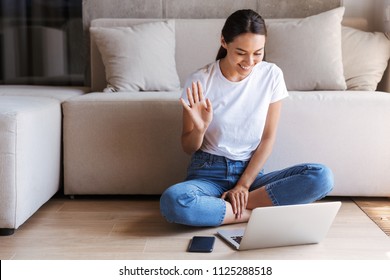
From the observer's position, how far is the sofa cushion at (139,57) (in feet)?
10.9

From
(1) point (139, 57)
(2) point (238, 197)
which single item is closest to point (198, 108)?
(2) point (238, 197)

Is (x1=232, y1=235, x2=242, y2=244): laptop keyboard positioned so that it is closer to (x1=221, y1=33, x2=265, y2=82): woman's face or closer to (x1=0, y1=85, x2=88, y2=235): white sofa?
(x1=221, y1=33, x2=265, y2=82): woman's face

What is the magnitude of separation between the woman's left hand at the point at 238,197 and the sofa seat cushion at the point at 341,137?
1.48 ft

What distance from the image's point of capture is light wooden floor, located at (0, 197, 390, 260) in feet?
7.18

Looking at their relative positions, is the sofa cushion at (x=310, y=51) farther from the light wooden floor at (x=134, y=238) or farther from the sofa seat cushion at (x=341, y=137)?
the light wooden floor at (x=134, y=238)

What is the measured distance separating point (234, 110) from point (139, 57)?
3.28 feet

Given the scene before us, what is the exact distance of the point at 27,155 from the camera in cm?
246

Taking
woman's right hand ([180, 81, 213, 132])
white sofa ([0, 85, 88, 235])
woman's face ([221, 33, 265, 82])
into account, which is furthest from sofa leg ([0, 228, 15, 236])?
woman's face ([221, 33, 265, 82])

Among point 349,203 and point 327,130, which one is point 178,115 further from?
point 349,203

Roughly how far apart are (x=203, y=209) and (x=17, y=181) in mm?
707

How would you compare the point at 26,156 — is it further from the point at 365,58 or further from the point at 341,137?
the point at 365,58

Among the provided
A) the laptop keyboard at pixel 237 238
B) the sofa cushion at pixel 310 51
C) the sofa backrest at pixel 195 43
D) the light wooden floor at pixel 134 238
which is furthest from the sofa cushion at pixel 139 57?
the laptop keyboard at pixel 237 238

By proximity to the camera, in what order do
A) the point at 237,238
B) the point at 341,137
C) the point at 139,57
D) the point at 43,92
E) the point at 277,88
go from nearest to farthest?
the point at 237,238, the point at 277,88, the point at 341,137, the point at 43,92, the point at 139,57
